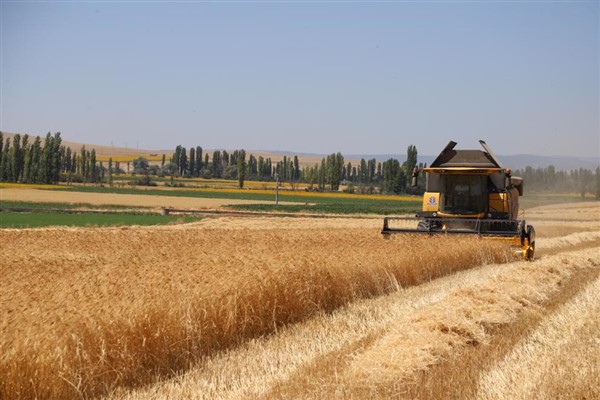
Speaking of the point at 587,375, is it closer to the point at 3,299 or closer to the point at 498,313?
the point at 498,313

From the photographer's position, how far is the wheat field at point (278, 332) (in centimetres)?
645

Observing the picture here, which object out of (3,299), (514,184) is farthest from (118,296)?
(514,184)

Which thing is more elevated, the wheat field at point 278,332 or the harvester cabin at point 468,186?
the harvester cabin at point 468,186

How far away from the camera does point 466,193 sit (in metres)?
19.9

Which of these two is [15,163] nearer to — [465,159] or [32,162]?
[32,162]

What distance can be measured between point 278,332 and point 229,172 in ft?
425

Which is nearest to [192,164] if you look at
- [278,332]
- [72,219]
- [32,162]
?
[32,162]

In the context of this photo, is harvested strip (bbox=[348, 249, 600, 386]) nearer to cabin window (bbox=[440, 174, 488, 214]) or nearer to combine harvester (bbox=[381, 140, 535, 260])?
combine harvester (bbox=[381, 140, 535, 260])

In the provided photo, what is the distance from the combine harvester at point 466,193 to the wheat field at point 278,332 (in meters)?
6.78

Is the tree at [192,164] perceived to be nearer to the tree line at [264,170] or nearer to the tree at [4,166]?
the tree line at [264,170]

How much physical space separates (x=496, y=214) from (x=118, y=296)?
45.7 ft

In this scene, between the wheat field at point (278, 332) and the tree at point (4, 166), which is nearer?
the wheat field at point (278, 332)

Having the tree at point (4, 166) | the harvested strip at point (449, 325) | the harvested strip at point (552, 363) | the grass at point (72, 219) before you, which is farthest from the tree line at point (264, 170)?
the harvested strip at point (552, 363)

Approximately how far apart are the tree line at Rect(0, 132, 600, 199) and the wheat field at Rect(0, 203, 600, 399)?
2169 inches
